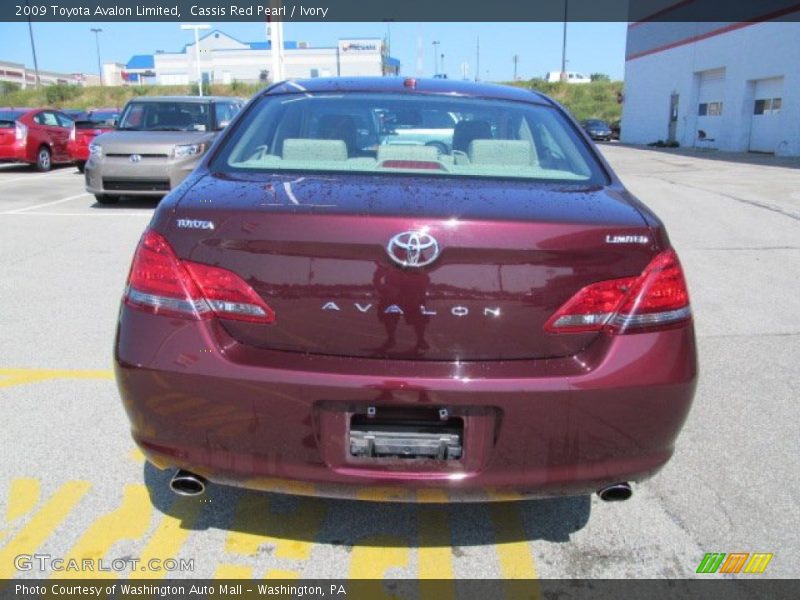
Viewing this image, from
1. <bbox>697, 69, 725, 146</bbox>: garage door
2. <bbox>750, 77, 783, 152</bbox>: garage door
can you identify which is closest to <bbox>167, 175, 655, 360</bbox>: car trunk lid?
<bbox>750, 77, 783, 152</bbox>: garage door

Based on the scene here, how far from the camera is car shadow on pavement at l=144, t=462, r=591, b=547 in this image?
8.63 ft

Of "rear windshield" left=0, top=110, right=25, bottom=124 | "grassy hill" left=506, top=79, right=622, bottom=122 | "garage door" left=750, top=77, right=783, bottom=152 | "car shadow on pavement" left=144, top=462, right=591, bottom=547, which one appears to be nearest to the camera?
"car shadow on pavement" left=144, top=462, right=591, bottom=547

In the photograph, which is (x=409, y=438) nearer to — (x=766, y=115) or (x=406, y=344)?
(x=406, y=344)

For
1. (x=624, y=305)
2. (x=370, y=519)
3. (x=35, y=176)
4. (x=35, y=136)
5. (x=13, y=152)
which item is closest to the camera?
(x=624, y=305)

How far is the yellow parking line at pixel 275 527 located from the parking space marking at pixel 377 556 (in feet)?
0.59

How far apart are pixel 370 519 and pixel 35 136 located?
675 inches

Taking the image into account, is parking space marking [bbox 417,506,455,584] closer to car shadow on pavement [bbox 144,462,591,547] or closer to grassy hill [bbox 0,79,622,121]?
car shadow on pavement [bbox 144,462,591,547]

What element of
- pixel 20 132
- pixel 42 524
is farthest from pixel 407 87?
pixel 20 132

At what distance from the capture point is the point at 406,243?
6.73ft

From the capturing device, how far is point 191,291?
2160 mm

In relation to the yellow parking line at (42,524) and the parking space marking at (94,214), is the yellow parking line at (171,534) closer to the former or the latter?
the yellow parking line at (42,524)

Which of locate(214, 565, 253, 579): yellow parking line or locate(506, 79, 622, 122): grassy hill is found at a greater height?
locate(506, 79, 622, 122): grassy hill

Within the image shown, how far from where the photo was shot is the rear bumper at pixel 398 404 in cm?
207

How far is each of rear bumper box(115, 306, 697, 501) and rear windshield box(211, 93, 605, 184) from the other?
843 mm
